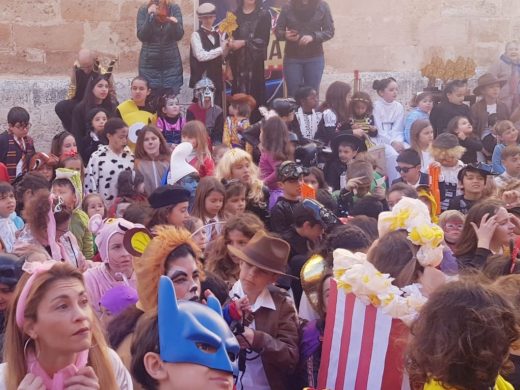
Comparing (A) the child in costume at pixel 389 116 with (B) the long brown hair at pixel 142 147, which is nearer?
(B) the long brown hair at pixel 142 147

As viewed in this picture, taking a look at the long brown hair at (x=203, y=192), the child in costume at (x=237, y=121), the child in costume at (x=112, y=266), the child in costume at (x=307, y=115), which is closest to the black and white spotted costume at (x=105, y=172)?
the long brown hair at (x=203, y=192)

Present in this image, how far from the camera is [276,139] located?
9.29m

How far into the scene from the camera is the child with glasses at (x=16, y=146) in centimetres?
936

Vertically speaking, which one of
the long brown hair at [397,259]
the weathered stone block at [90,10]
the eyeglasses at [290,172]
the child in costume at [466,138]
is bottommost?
the child in costume at [466,138]

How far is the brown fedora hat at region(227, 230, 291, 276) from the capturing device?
16.8 ft

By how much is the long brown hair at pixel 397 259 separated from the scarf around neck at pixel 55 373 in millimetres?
1607

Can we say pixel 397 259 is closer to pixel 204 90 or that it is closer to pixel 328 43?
pixel 204 90

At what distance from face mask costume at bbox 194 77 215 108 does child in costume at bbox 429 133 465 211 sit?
2.60 meters

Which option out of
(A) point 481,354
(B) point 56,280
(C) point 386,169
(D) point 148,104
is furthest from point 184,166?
(A) point 481,354

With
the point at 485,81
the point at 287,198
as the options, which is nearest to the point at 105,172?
the point at 287,198

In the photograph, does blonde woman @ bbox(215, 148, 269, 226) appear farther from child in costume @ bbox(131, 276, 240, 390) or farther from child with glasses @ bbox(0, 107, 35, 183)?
child in costume @ bbox(131, 276, 240, 390)

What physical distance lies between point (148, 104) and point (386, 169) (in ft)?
8.56

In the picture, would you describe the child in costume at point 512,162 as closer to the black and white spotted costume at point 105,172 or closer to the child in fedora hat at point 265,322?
the black and white spotted costume at point 105,172

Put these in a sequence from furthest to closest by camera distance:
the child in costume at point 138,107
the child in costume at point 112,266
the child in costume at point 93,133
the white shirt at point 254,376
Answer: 1. the child in costume at point 138,107
2. the child in costume at point 93,133
3. the child in costume at point 112,266
4. the white shirt at point 254,376
